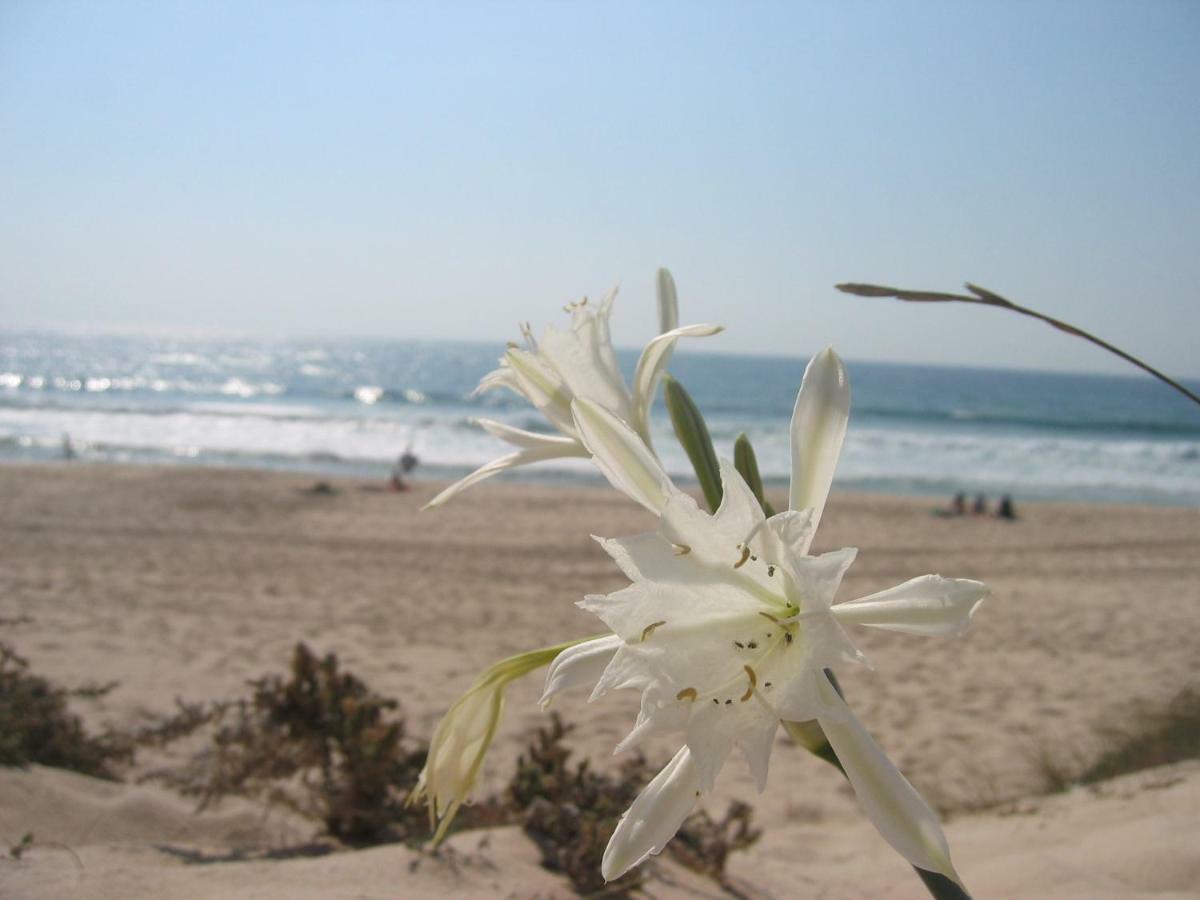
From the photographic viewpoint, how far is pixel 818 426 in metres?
1.02

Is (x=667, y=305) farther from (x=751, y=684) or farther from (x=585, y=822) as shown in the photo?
(x=585, y=822)

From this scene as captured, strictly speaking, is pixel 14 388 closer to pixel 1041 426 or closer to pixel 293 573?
pixel 293 573

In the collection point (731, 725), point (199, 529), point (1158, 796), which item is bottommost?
point (199, 529)

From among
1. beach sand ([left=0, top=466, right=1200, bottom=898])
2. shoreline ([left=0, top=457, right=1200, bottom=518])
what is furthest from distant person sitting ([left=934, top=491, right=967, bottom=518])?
shoreline ([left=0, top=457, right=1200, bottom=518])

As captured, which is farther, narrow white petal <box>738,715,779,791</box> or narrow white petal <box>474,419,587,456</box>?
narrow white petal <box>474,419,587,456</box>

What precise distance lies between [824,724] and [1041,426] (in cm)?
4226

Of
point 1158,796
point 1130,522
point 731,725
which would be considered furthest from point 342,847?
point 1130,522

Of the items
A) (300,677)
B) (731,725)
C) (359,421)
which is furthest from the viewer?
(359,421)

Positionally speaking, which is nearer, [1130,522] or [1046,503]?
[1130,522]

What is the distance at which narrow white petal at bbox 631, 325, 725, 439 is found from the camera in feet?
3.89

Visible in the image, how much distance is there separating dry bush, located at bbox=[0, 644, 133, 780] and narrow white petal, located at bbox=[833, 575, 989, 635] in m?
3.04

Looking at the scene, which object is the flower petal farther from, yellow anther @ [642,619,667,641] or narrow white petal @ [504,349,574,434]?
yellow anther @ [642,619,667,641]

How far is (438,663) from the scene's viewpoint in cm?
→ 721

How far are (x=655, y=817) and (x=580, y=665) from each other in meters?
0.17
